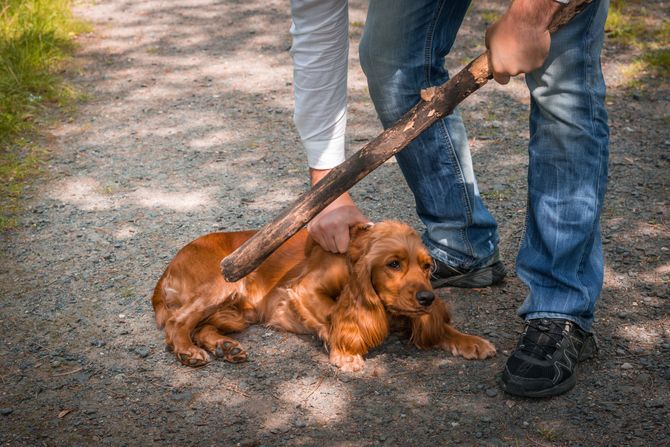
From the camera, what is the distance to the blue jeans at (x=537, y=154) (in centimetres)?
288

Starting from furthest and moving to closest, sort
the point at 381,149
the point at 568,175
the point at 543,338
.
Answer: the point at 543,338
the point at 568,175
the point at 381,149

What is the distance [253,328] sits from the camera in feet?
Answer: 12.0

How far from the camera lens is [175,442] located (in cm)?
287

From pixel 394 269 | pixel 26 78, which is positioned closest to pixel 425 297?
pixel 394 269

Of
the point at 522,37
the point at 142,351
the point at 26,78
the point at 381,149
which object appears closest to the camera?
the point at 522,37

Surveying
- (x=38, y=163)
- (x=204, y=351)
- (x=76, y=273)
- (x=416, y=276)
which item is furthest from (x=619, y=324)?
(x=38, y=163)

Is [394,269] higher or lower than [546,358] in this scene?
higher

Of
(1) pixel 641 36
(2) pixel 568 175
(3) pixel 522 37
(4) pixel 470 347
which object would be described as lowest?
(4) pixel 470 347

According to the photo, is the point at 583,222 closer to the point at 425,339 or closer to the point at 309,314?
the point at 425,339

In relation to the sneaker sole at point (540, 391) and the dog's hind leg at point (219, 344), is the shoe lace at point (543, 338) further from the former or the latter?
the dog's hind leg at point (219, 344)

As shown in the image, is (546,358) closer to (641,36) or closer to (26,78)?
(641,36)

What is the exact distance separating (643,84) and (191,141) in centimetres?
338

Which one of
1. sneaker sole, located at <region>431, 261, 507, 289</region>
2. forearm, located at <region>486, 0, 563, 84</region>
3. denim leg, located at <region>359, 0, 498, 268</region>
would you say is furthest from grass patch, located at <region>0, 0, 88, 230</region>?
forearm, located at <region>486, 0, 563, 84</region>

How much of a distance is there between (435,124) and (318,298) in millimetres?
929
